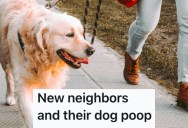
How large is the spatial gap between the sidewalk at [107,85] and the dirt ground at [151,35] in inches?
9.5

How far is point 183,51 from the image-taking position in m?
5.91

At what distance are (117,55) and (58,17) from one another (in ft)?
11.8

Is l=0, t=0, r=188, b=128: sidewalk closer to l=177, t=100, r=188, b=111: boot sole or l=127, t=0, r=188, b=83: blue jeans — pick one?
l=177, t=100, r=188, b=111: boot sole

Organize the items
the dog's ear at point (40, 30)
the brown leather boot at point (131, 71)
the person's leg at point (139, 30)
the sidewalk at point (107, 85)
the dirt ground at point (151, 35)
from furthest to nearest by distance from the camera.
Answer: the dirt ground at point (151, 35), the brown leather boot at point (131, 71), the person's leg at point (139, 30), the sidewalk at point (107, 85), the dog's ear at point (40, 30)

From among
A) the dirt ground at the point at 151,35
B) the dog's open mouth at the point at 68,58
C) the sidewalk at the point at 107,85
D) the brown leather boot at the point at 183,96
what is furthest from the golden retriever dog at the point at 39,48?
the dirt ground at the point at 151,35

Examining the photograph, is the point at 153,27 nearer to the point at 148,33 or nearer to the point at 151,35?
the point at 148,33

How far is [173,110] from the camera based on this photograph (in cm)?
586

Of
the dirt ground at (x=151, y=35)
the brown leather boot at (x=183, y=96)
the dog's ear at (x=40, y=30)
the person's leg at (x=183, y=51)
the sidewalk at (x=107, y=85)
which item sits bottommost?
Answer: the dirt ground at (x=151, y=35)

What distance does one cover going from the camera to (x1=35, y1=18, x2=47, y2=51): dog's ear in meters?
4.61

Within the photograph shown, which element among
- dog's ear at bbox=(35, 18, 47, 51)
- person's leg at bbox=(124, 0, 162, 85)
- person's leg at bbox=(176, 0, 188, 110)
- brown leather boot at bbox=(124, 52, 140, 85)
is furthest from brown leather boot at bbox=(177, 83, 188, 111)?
dog's ear at bbox=(35, 18, 47, 51)

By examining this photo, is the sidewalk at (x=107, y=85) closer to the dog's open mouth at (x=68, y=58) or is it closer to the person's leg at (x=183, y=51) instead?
A: the person's leg at (x=183, y=51)

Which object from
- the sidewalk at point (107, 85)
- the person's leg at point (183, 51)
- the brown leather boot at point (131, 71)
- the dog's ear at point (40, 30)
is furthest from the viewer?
the brown leather boot at point (131, 71)

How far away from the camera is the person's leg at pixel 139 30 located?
6.11 metres

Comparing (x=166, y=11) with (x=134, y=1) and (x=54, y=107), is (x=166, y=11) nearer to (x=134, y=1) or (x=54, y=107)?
(x=134, y=1)
